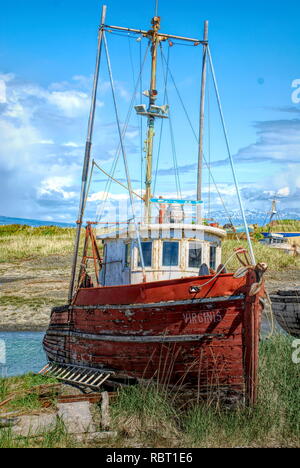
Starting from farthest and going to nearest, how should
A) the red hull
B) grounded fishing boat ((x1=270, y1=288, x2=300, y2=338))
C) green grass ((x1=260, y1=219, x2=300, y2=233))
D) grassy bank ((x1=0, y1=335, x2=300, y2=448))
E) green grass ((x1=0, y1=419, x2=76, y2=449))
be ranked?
green grass ((x1=260, y1=219, x2=300, y2=233)) → grounded fishing boat ((x1=270, y1=288, x2=300, y2=338)) → the red hull → grassy bank ((x1=0, y1=335, x2=300, y2=448)) → green grass ((x1=0, y1=419, x2=76, y2=449))

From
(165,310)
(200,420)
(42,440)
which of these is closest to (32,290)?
(165,310)

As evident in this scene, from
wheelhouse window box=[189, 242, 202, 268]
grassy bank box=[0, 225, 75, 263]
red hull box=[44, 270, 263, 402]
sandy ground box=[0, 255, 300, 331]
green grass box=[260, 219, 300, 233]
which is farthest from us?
green grass box=[260, 219, 300, 233]

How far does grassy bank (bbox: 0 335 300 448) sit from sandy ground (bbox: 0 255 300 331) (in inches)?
504

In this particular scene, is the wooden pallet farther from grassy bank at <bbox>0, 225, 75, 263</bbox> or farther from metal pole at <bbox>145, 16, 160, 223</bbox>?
grassy bank at <bbox>0, 225, 75, 263</bbox>

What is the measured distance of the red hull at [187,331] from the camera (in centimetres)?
772

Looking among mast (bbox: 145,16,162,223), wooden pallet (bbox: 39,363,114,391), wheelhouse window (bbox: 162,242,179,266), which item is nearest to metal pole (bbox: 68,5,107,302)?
mast (bbox: 145,16,162,223)

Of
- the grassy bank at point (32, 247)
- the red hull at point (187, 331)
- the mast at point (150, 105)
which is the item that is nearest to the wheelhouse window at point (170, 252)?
the mast at point (150, 105)

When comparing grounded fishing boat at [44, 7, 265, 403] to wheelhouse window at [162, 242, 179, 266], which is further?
wheelhouse window at [162, 242, 179, 266]

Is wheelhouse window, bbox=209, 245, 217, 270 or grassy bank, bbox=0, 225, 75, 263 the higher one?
grassy bank, bbox=0, 225, 75, 263

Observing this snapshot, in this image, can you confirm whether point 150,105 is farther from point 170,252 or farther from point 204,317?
point 204,317

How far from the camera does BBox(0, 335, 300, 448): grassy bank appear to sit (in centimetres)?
685

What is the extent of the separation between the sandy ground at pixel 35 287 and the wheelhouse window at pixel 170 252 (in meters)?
11.2

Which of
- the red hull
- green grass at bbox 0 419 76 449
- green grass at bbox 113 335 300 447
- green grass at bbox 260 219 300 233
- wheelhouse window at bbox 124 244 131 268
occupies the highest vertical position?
green grass at bbox 260 219 300 233

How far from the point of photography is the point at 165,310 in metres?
8.27
